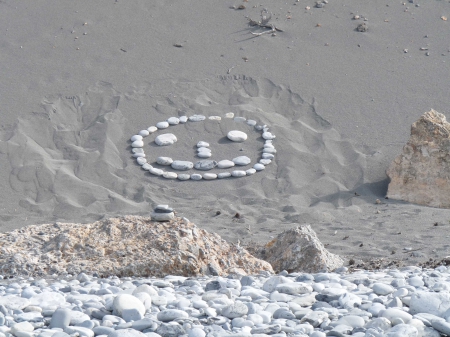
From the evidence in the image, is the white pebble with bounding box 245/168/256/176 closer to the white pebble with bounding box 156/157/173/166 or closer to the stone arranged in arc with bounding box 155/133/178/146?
the white pebble with bounding box 156/157/173/166

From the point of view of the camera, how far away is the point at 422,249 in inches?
212

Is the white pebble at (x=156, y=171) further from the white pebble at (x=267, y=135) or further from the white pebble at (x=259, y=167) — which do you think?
the white pebble at (x=267, y=135)

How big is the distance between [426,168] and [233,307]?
458 cm

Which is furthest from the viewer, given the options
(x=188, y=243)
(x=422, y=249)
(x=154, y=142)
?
(x=154, y=142)

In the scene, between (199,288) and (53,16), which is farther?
(53,16)

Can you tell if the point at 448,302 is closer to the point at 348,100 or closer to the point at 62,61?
the point at 348,100

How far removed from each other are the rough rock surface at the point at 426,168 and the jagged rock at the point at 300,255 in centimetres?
243

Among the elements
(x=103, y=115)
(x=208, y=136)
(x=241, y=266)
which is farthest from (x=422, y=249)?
(x=103, y=115)

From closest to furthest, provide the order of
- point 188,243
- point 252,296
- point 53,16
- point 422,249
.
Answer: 1. point 252,296
2. point 188,243
3. point 422,249
4. point 53,16

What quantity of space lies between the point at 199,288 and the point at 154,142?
5009 mm

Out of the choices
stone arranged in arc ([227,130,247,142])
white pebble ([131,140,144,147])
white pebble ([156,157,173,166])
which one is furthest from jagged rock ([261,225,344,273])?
white pebble ([131,140,144,147])

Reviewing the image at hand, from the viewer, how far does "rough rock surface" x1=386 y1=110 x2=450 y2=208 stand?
23.4 ft

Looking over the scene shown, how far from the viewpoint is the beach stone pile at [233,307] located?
2.86 metres

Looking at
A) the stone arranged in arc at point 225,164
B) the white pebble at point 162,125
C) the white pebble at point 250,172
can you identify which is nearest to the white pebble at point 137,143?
the white pebble at point 162,125
